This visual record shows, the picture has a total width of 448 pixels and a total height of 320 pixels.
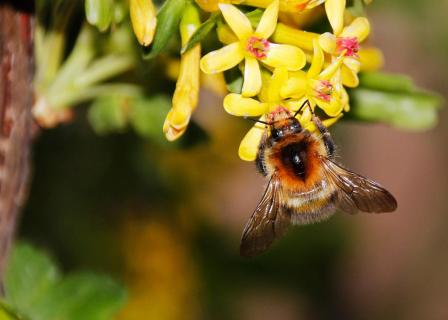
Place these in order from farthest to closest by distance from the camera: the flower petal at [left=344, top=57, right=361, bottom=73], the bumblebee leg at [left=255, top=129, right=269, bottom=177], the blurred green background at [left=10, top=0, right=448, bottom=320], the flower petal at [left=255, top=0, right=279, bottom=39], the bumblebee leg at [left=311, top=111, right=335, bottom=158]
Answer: the blurred green background at [left=10, top=0, right=448, bottom=320], the bumblebee leg at [left=255, top=129, right=269, bottom=177], the bumblebee leg at [left=311, top=111, right=335, bottom=158], the flower petal at [left=344, top=57, right=361, bottom=73], the flower petal at [left=255, top=0, right=279, bottom=39]

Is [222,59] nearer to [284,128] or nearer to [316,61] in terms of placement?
[316,61]

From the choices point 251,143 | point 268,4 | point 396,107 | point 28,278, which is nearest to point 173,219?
point 28,278

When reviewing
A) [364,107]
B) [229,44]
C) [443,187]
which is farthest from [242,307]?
[443,187]

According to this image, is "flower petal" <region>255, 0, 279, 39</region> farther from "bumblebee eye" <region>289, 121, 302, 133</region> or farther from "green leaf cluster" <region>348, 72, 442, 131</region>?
"green leaf cluster" <region>348, 72, 442, 131</region>

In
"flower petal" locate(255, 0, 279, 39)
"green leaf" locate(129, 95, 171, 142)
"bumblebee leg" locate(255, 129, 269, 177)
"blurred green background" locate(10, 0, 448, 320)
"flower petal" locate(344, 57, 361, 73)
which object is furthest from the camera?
"blurred green background" locate(10, 0, 448, 320)

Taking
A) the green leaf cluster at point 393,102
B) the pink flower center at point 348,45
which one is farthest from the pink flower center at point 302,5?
the green leaf cluster at point 393,102

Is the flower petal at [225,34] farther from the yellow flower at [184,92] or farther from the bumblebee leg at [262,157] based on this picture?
the bumblebee leg at [262,157]

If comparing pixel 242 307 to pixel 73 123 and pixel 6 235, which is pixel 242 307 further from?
pixel 6 235

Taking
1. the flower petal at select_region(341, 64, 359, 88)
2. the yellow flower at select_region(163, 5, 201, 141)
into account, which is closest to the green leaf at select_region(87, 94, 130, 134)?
the yellow flower at select_region(163, 5, 201, 141)
